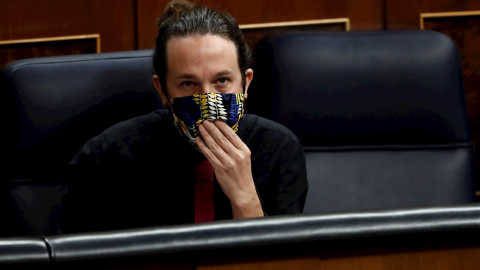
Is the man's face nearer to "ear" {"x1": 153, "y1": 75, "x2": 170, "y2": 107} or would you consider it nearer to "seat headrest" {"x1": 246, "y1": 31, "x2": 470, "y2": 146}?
"ear" {"x1": 153, "y1": 75, "x2": 170, "y2": 107}

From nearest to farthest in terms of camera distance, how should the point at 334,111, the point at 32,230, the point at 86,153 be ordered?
1. the point at 86,153
2. the point at 32,230
3. the point at 334,111

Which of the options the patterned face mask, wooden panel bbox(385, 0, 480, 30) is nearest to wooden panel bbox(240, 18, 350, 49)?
wooden panel bbox(385, 0, 480, 30)

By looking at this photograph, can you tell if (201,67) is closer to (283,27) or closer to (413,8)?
(283,27)

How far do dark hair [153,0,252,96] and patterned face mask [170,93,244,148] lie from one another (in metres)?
0.09

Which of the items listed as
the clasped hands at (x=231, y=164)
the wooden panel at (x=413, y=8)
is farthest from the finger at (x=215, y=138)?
the wooden panel at (x=413, y=8)

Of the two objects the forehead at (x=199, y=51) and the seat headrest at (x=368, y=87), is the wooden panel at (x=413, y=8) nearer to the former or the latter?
the seat headrest at (x=368, y=87)

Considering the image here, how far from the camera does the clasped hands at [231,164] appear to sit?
3.45 feet

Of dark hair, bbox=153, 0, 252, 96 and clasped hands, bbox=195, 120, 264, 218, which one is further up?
dark hair, bbox=153, 0, 252, 96

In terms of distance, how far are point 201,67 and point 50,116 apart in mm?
346

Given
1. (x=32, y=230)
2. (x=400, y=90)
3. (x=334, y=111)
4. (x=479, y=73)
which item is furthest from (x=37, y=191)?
(x=479, y=73)

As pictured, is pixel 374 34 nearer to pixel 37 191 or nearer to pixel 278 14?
pixel 278 14

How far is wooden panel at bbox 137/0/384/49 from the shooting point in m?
1.81

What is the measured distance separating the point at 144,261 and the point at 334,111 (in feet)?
2.88

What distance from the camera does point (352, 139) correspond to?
1384 mm
